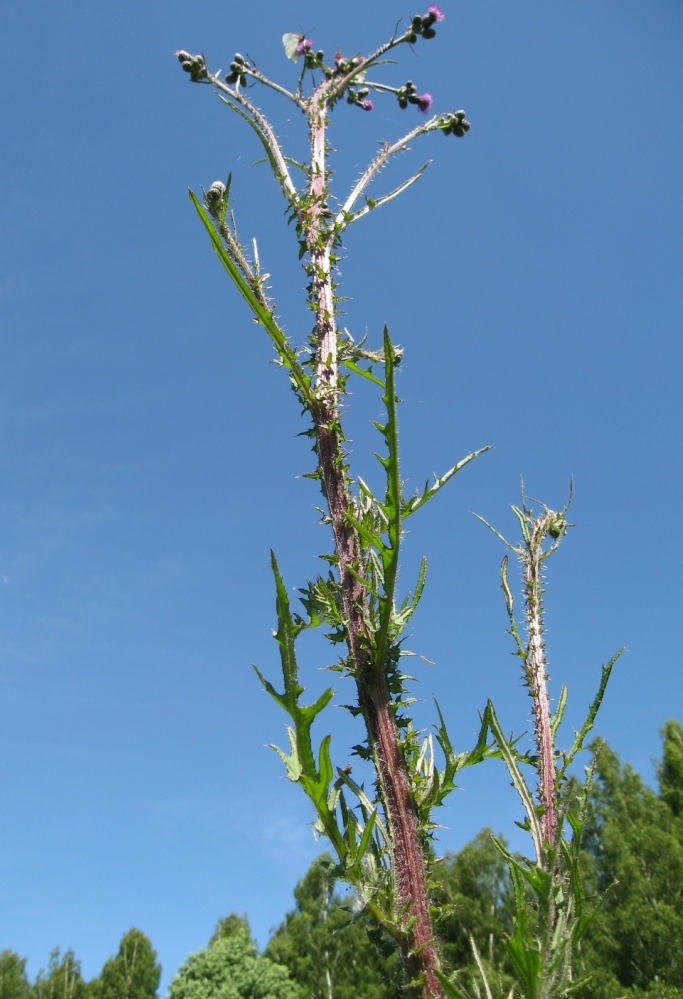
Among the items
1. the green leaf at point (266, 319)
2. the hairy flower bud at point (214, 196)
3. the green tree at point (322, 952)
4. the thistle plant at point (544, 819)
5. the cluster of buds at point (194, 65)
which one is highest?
the cluster of buds at point (194, 65)

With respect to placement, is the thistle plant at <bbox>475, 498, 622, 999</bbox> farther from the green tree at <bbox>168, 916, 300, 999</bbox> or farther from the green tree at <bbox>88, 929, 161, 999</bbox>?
the green tree at <bbox>88, 929, 161, 999</bbox>

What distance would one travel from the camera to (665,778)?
23719 millimetres

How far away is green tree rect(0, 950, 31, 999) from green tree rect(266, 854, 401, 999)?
12051 millimetres

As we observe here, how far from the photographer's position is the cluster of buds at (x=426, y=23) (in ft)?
9.59

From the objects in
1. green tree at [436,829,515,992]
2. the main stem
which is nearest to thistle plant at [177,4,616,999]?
the main stem

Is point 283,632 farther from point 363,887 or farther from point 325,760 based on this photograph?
point 363,887

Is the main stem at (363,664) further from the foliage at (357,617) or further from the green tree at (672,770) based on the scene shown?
the green tree at (672,770)

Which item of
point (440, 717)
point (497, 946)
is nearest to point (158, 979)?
point (497, 946)

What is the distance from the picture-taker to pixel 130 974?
30.5m

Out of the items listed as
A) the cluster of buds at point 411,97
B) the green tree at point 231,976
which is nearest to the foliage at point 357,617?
the cluster of buds at point 411,97

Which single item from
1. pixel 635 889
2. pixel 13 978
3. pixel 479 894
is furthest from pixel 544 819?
pixel 13 978

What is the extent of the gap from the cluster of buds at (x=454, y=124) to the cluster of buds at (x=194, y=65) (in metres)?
1.03

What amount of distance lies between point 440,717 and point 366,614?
0.36 m

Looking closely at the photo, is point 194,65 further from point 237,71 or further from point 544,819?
point 544,819
